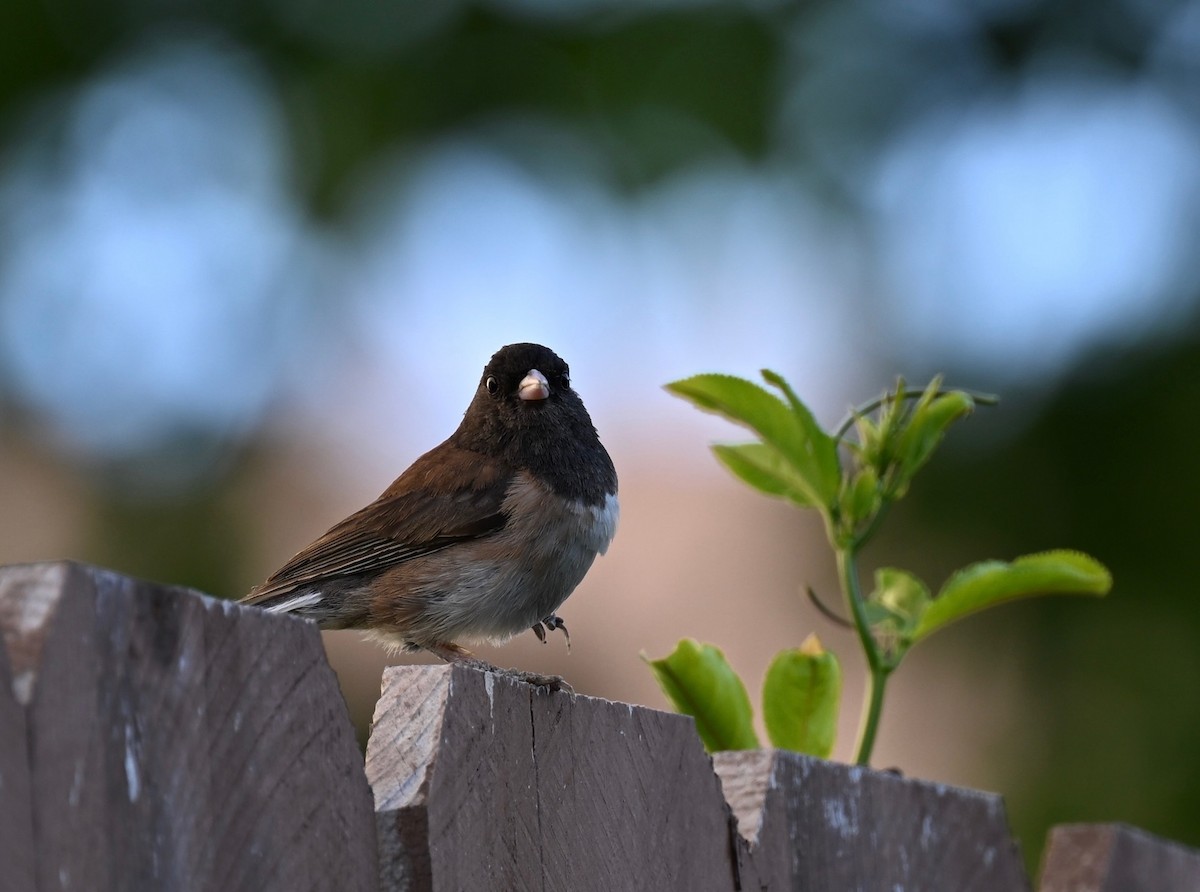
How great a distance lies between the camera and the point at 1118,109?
4648mm

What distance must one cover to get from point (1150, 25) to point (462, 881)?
4449 millimetres

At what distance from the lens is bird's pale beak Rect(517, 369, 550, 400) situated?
9.95 feet

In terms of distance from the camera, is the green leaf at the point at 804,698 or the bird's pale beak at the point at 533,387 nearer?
the green leaf at the point at 804,698

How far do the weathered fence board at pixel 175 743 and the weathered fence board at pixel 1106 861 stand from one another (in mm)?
1251

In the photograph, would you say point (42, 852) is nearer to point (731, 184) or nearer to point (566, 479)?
point (566, 479)

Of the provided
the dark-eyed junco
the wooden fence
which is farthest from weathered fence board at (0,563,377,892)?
the dark-eyed junco

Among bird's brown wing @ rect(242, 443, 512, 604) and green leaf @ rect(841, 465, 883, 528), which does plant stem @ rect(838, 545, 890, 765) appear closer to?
green leaf @ rect(841, 465, 883, 528)

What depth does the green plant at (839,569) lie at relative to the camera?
5.91ft

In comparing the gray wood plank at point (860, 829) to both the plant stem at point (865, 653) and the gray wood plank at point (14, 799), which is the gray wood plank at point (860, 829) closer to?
the plant stem at point (865, 653)

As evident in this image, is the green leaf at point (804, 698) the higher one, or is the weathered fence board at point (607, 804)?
the green leaf at point (804, 698)

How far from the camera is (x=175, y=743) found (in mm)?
1022

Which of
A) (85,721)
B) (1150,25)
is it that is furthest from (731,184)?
(85,721)

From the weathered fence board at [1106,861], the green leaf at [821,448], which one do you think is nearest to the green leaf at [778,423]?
the green leaf at [821,448]

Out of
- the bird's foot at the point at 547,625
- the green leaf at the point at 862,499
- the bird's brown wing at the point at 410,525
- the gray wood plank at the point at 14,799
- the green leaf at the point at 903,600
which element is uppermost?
the bird's brown wing at the point at 410,525
